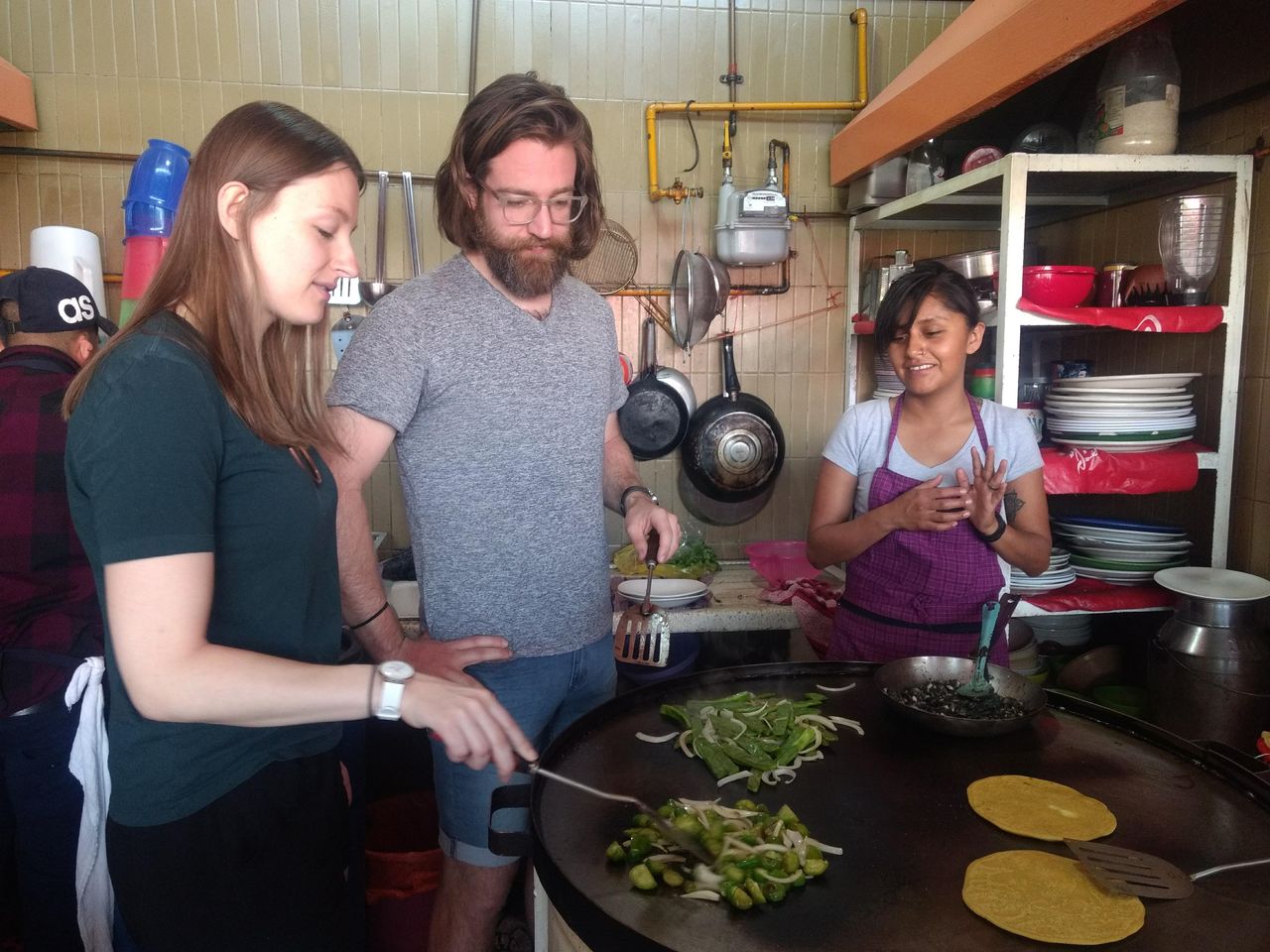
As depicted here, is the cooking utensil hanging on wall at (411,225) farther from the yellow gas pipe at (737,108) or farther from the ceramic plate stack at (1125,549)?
the ceramic plate stack at (1125,549)

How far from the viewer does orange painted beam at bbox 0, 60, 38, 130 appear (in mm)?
2871

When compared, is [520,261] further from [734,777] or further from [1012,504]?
[1012,504]

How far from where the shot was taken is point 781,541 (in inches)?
139

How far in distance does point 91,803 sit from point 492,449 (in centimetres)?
114

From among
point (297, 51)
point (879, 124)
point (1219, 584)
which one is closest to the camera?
point (1219, 584)

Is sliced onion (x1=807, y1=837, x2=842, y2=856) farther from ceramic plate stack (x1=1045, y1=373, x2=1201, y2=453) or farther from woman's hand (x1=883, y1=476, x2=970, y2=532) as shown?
ceramic plate stack (x1=1045, y1=373, x2=1201, y2=453)

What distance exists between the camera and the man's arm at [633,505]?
1.82 metres

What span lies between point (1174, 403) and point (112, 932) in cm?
295

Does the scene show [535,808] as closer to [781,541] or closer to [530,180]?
[530,180]

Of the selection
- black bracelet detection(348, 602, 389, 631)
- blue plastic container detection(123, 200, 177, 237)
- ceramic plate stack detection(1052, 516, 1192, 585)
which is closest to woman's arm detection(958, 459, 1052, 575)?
ceramic plate stack detection(1052, 516, 1192, 585)

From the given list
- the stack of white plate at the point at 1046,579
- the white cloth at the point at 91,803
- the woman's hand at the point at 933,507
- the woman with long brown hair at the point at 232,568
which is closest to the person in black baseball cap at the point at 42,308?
the white cloth at the point at 91,803

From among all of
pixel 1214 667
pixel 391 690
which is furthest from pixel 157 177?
pixel 1214 667

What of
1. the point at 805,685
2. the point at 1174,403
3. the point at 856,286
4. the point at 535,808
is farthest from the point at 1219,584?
the point at 535,808

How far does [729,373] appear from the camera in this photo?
3.33m
